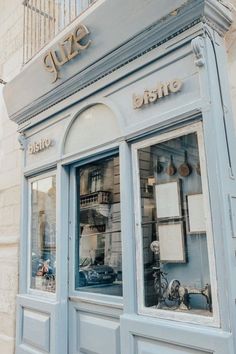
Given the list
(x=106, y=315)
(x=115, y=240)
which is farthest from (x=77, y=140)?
(x=106, y=315)

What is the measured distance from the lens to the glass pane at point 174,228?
1.94m

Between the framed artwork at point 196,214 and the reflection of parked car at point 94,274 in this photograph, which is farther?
the reflection of parked car at point 94,274

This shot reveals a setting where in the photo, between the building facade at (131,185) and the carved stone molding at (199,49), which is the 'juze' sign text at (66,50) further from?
the carved stone molding at (199,49)

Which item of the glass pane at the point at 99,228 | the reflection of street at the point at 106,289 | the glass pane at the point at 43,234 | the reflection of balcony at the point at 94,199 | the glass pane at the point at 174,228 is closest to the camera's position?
the glass pane at the point at 174,228

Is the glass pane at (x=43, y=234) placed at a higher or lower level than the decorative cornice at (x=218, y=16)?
lower

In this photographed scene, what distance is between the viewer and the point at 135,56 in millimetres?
2266

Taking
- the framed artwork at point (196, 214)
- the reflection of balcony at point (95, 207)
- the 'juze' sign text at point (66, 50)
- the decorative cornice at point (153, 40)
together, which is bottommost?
the framed artwork at point (196, 214)

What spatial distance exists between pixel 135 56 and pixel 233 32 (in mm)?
640

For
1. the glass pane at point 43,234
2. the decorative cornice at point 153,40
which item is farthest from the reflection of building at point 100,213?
the decorative cornice at point 153,40

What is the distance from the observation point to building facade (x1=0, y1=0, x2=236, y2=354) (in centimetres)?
183

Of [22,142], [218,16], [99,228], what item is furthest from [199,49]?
[22,142]

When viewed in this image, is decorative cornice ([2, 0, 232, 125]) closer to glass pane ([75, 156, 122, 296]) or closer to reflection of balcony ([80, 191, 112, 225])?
glass pane ([75, 156, 122, 296])

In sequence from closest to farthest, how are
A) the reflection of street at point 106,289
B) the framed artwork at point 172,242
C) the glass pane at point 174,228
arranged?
the glass pane at point 174,228 < the framed artwork at point 172,242 < the reflection of street at point 106,289

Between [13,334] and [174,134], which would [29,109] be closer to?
[174,134]
